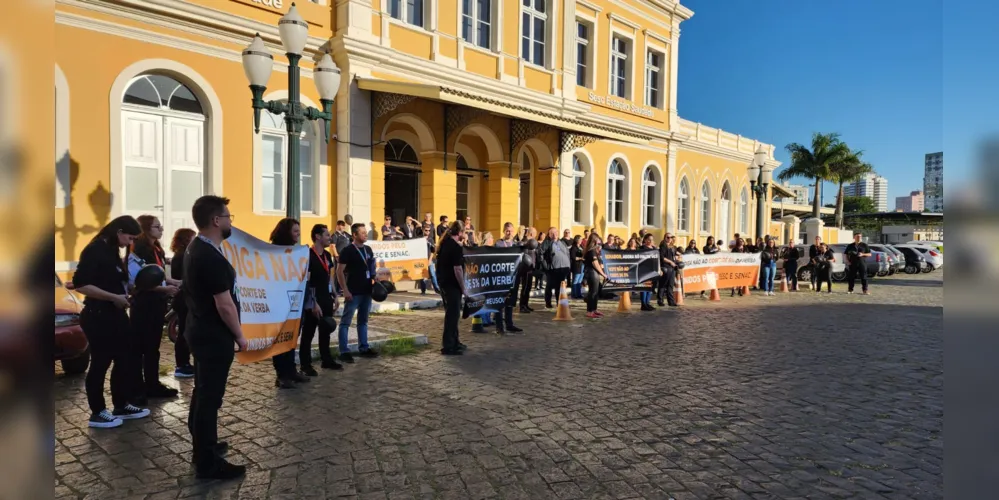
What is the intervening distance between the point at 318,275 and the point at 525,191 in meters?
15.8

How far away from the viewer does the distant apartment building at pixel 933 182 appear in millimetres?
1291

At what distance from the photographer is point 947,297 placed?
1220 mm

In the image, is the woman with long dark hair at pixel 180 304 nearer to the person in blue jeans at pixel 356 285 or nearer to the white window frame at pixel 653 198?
the person in blue jeans at pixel 356 285

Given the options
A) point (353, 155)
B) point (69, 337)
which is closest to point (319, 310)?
point (69, 337)

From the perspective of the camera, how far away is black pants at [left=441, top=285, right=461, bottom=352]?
8344 mm

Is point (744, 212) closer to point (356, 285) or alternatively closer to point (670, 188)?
point (670, 188)

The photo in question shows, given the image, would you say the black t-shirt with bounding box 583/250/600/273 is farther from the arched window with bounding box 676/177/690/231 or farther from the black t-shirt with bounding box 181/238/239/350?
the arched window with bounding box 676/177/690/231

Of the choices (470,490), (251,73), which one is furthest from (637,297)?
(470,490)

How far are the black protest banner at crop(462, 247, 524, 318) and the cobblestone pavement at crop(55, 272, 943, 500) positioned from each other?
3.40 ft

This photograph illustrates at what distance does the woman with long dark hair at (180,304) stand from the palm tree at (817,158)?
4918cm

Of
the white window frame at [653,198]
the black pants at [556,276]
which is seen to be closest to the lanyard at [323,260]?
the black pants at [556,276]

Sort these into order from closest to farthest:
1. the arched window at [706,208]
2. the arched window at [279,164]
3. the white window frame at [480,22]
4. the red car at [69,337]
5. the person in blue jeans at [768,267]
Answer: the red car at [69,337] < the arched window at [279,164] < the white window frame at [480,22] < the person in blue jeans at [768,267] < the arched window at [706,208]

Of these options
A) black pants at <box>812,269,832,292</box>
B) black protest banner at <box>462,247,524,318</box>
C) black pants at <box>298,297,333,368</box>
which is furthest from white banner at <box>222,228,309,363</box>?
black pants at <box>812,269,832,292</box>

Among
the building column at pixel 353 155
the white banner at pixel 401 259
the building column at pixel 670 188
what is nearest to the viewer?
the white banner at pixel 401 259
